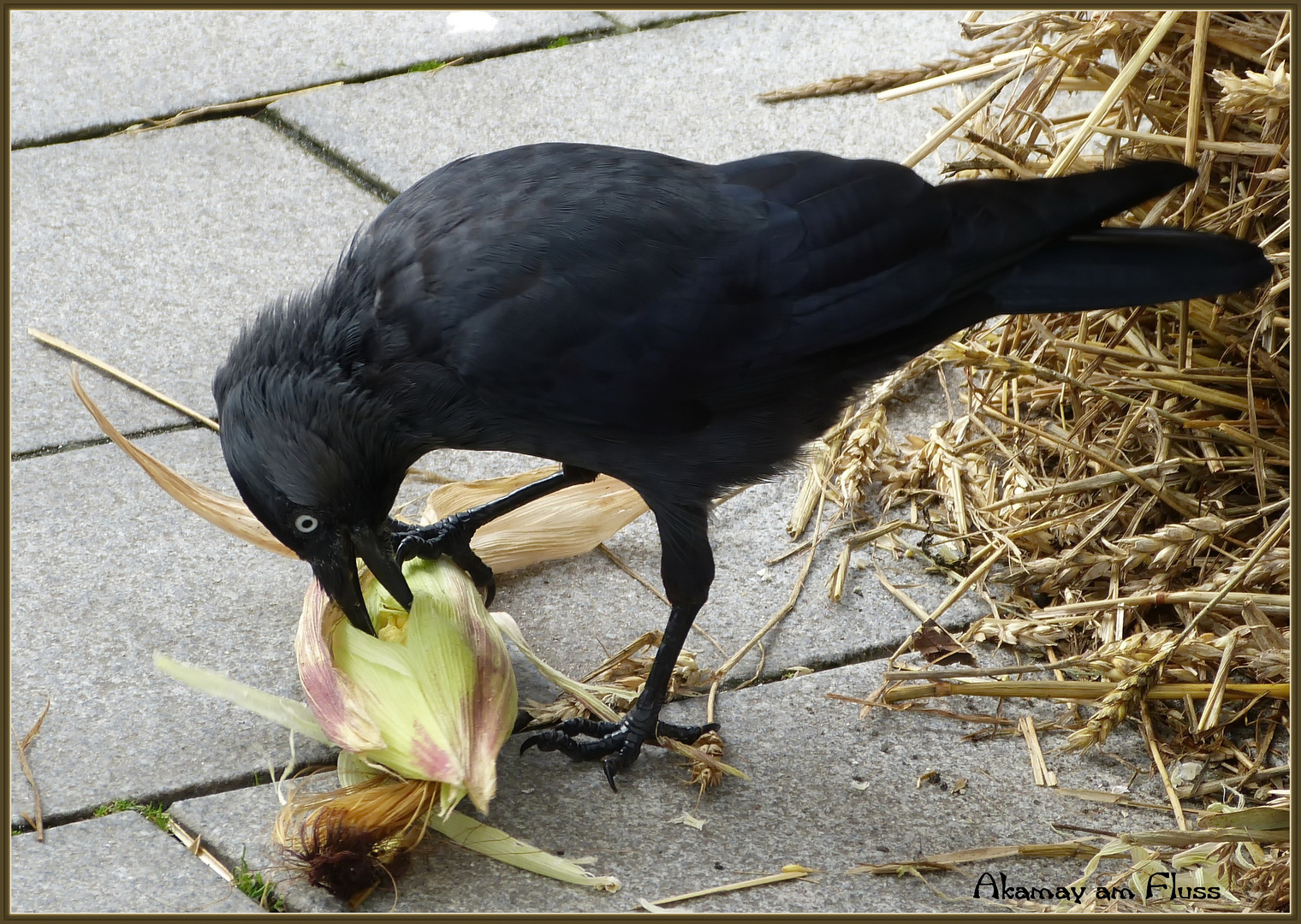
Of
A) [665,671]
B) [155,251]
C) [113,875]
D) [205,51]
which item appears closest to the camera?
[113,875]

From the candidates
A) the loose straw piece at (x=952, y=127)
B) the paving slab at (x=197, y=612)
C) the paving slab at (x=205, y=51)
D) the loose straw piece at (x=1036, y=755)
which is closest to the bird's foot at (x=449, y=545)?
the paving slab at (x=197, y=612)

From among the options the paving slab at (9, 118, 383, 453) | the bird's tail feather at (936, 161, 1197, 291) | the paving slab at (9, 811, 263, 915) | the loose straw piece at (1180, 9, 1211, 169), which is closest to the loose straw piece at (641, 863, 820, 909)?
the paving slab at (9, 811, 263, 915)

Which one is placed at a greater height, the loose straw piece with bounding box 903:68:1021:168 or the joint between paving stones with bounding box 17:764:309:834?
the loose straw piece with bounding box 903:68:1021:168

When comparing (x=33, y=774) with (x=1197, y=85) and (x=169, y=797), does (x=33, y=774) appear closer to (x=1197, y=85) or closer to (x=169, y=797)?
(x=169, y=797)

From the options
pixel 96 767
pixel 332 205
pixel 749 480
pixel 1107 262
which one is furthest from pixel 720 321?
pixel 332 205

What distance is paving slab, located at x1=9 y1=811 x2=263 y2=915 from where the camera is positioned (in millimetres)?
2590

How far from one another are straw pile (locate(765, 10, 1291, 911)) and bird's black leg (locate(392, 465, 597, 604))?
848mm

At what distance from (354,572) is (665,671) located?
82 cm

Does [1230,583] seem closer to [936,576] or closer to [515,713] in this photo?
[936,576]

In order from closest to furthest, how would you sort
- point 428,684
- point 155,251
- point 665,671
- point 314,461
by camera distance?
point 314,461
point 428,684
point 665,671
point 155,251

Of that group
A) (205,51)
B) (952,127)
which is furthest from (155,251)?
(952,127)

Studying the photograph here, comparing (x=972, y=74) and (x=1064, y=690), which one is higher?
(x=972, y=74)

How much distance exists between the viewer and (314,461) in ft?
9.34

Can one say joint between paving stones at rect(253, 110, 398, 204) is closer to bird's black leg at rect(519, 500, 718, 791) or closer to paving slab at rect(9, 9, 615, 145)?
paving slab at rect(9, 9, 615, 145)
